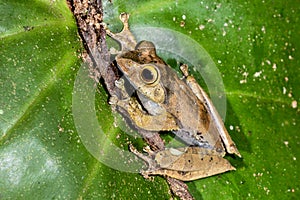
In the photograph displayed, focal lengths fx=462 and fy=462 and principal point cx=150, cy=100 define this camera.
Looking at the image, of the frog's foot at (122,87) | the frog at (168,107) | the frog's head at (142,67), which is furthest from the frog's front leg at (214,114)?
the frog's foot at (122,87)

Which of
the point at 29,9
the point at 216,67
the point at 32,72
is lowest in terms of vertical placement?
the point at 216,67

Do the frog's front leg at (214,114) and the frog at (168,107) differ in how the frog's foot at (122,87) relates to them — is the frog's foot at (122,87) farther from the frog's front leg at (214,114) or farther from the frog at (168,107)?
the frog's front leg at (214,114)

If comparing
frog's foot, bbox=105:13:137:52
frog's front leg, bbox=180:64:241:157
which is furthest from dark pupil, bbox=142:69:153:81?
frog's front leg, bbox=180:64:241:157

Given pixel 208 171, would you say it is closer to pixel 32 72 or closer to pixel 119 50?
pixel 119 50

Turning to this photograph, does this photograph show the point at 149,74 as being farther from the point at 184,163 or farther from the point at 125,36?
the point at 184,163

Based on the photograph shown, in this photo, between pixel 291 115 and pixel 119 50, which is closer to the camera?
pixel 119 50

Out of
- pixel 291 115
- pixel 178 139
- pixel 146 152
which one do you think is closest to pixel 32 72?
pixel 146 152

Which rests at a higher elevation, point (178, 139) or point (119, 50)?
point (119, 50)

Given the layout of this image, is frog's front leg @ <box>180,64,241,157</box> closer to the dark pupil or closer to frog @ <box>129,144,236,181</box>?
frog @ <box>129,144,236,181</box>
